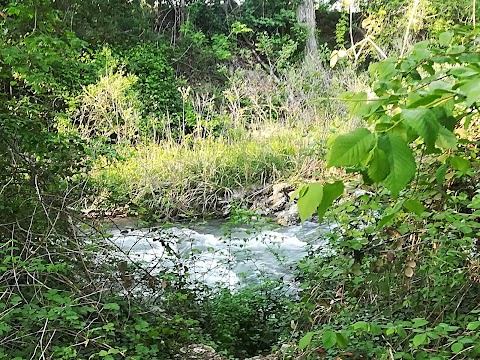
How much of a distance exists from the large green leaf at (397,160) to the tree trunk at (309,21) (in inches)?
546

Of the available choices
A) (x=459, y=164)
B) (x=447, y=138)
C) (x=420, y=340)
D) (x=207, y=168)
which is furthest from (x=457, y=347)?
(x=207, y=168)

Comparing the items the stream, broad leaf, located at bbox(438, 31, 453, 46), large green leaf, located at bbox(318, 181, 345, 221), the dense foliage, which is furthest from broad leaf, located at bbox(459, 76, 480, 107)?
the stream

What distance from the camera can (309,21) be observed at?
14.5 m

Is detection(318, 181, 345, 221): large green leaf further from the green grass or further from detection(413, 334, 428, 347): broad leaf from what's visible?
the green grass

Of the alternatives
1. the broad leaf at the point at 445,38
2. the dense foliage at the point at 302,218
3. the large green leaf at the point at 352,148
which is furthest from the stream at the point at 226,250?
the large green leaf at the point at 352,148

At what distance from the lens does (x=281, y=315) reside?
11.7ft

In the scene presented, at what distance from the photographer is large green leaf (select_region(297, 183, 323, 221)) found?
0.89m

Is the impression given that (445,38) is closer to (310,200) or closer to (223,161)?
(310,200)

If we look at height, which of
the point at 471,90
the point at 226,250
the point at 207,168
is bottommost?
the point at 207,168

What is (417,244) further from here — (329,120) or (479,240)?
(329,120)

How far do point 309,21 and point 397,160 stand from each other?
48.0 feet

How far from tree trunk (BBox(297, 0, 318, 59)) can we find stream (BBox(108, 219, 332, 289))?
9.03 m

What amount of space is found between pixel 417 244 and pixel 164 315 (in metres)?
1.62

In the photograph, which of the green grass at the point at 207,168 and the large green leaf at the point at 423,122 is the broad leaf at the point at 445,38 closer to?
the large green leaf at the point at 423,122
